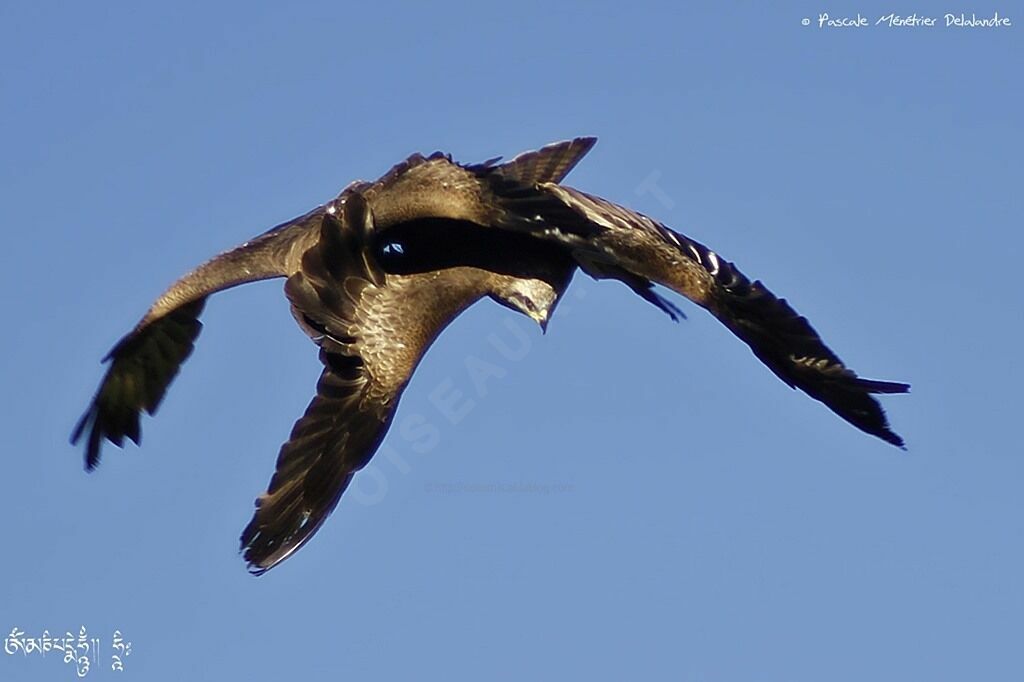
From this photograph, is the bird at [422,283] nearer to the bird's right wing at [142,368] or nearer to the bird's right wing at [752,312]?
the bird's right wing at [752,312]

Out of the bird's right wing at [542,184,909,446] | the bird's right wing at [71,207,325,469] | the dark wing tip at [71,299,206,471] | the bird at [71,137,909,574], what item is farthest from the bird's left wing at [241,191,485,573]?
the dark wing tip at [71,299,206,471]

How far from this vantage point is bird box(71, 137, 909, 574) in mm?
14164


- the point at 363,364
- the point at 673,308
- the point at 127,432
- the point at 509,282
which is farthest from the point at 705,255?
the point at 127,432

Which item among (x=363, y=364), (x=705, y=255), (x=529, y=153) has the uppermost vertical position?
(x=529, y=153)

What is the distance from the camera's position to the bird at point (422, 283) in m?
14.2

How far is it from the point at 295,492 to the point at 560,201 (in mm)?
2634

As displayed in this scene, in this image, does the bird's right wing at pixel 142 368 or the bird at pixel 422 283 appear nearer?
the bird at pixel 422 283

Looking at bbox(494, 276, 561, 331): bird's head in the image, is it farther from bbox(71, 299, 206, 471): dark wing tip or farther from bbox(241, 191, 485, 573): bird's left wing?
bbox(71, 299, 206, 471): dark wing tip

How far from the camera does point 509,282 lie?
1519cm

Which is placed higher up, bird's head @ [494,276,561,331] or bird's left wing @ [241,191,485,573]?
bird's head @ [494,276,561,331]

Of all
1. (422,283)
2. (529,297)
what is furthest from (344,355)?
(529,297)

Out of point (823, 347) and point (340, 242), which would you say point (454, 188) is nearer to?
point (340, 242)

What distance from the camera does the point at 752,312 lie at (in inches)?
562

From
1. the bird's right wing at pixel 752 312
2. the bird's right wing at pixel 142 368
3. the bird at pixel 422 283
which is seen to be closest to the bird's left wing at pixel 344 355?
the bird at pixel 422 283
